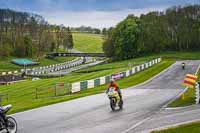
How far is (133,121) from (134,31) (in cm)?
11651

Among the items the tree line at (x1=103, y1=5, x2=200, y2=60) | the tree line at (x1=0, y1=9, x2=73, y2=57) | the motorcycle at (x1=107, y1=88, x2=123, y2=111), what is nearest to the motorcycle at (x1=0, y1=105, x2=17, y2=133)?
the motorcycle at (x1=107, y1=88, x2=123, y2=111)

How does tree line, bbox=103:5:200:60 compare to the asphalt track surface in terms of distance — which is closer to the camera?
the asphalt track surface

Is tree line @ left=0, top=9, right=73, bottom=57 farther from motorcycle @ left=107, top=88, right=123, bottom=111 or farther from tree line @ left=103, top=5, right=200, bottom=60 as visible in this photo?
motorcycle @ left=107, top=88, right=123, bottom=111

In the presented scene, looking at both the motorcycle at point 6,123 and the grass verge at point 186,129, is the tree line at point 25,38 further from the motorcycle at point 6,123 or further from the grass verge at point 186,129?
the grass verge at point 186,129

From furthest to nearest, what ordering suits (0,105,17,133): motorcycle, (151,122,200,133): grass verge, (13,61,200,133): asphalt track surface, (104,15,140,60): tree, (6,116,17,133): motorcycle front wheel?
(104,15,140,60): tree
(13,61,200,133): asphalt track surface
(151,122,200,133): grass verge
(6,116,17,133): motorcycle front wheel
(0,105,17,133): motorcycle

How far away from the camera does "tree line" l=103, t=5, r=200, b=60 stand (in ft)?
442

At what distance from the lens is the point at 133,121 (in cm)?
2102

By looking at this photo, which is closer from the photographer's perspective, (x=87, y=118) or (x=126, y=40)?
(x=87, y=118)

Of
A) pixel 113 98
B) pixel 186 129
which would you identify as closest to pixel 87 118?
pixel 113 98


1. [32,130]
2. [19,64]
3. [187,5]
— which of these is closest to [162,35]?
[187,5]

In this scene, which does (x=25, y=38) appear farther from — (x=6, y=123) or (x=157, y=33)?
(x=6, y=123)

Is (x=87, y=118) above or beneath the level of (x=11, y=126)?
beneath

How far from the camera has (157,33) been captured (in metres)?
134

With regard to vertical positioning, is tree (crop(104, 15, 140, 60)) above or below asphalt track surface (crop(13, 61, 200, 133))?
above
